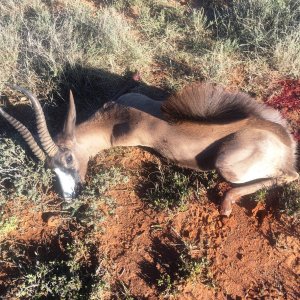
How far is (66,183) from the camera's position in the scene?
5.21 meters

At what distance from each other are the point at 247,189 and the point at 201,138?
3.25 feet

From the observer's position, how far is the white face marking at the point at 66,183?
5.17 meters

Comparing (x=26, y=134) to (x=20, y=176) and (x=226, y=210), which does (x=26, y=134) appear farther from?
(x=226, y=210)

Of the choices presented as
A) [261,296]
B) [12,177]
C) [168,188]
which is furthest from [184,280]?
[12,177]

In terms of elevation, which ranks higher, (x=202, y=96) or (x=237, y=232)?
(x=202, y=96)

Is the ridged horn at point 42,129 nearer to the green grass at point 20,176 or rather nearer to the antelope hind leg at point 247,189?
the green grass at point 20,176

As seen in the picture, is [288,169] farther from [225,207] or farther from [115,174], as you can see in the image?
[115,174]

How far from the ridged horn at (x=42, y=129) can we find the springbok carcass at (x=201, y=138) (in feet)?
0.05

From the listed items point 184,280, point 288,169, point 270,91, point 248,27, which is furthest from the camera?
point 248,27

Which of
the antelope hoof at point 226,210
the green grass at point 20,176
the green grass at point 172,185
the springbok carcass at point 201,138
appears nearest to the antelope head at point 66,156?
the springbok carcass at point 201,138

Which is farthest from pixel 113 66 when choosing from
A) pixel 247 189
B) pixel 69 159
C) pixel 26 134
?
pixel 247 189

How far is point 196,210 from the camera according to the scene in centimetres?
508

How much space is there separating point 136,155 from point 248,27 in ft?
11.7

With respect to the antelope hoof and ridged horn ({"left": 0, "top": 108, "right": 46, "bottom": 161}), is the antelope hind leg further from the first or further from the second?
ridged horn ({"left": 0, "top": 108, "right": 46, "bottom": 161})
